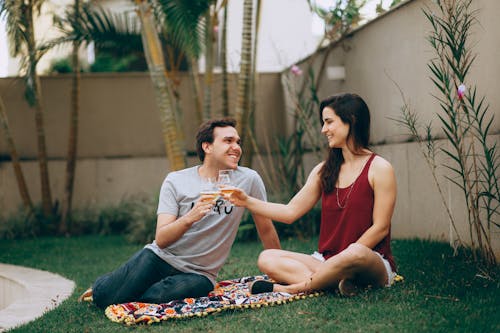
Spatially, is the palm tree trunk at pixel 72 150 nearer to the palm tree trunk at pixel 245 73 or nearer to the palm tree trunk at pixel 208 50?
the palm tree trunk at pixel 208 50

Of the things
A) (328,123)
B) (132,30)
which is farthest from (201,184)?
(132,30)

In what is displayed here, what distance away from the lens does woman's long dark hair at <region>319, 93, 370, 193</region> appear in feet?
14.4

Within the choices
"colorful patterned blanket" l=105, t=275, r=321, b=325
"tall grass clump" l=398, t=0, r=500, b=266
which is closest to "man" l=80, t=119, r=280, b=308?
"colorful patterned blanket" l=105, t=275, r=321, b=325

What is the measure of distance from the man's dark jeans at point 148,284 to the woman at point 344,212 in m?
0.42

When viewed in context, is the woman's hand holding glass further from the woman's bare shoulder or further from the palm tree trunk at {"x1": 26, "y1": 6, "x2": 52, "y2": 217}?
the palm tree trunk at {"x1": 26, "y1": 6, "x2": 52, "y2": 217}

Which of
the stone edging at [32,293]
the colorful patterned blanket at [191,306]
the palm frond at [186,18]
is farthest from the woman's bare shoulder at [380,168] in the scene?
the palm frond at [186,18]

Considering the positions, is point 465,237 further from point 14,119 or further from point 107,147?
point 14,119

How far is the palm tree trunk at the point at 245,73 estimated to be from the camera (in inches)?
313

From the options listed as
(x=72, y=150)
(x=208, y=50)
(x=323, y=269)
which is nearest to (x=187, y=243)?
(x=323, y=269)

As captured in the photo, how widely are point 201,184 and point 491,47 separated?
2.53 meters

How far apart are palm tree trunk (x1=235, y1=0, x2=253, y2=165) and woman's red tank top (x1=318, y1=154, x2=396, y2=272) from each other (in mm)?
3748

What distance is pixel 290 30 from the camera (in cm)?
1553

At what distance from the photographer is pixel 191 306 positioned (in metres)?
4.27

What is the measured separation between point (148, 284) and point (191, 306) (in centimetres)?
39
